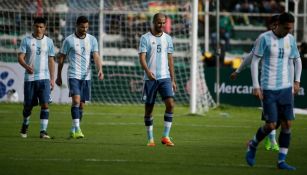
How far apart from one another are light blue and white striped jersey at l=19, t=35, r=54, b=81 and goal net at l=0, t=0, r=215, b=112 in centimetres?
900

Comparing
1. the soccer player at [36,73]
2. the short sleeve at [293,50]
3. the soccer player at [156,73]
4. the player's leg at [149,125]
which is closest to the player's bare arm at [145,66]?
the soccer player at [156,73]

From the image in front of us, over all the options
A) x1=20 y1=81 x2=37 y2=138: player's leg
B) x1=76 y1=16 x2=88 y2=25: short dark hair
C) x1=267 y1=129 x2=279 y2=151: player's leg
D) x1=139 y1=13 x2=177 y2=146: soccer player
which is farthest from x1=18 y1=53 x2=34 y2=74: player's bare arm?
x1=267 y1=129 x2=279 y2=151: player's leg

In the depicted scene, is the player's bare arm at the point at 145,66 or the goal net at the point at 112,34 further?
the goal net at the point at 112,34

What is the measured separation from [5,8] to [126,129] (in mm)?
10749

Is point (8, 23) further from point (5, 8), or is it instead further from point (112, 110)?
point (112, 110)

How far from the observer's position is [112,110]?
25.6 metres

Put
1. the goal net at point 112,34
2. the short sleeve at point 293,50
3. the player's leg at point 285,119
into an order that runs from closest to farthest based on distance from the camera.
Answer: the player's leg at point 285,119 < the short sleeve at point 293,50 < the goal net at point 112,34

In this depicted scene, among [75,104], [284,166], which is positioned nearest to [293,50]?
[284,166]

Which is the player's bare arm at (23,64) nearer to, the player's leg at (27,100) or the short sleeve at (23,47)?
the short sleeve at (23,47)

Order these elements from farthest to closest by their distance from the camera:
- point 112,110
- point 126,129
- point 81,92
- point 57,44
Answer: point 57,44 < point 112,110 < point 126,129 < point 81,92

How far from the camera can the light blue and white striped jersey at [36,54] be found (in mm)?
16828

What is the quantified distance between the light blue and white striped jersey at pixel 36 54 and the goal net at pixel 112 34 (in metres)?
9.00

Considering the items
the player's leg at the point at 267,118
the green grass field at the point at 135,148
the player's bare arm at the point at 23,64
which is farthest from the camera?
the player's bare arm at the point at 23,64

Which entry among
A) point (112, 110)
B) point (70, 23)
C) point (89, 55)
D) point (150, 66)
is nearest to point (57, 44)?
point (70, 23)
